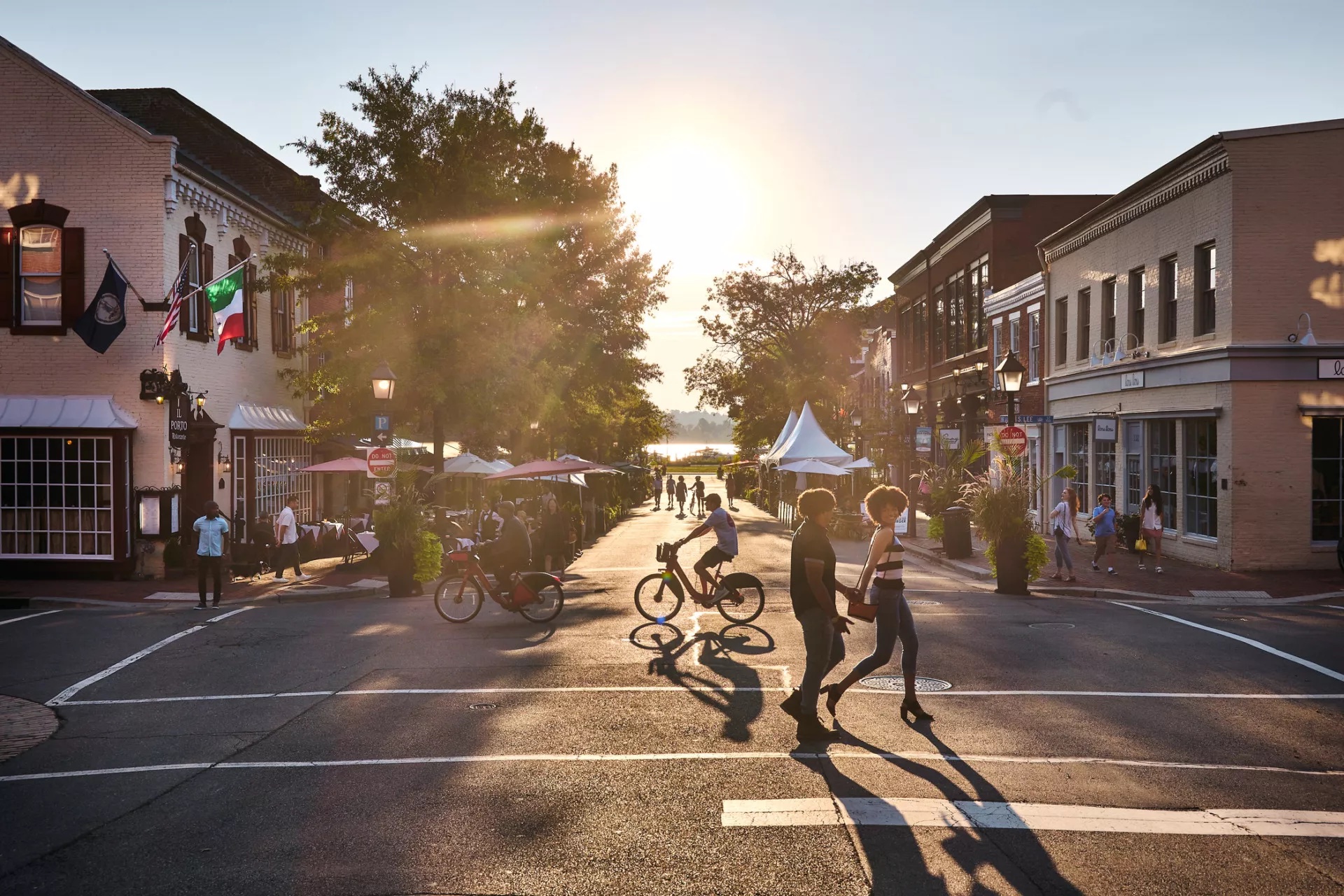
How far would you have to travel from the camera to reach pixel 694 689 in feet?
37.9

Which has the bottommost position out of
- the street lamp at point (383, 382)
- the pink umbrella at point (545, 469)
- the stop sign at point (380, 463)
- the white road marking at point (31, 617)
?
the white road marking at point (31, 617)

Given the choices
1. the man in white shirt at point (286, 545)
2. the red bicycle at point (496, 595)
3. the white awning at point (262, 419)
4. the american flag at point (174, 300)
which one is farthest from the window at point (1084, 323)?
the american flag at point (174, 300)

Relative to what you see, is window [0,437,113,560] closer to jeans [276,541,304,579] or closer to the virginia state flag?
the virginia state flag

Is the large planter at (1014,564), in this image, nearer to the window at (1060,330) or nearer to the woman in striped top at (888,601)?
the woman in striped top at (888,601)

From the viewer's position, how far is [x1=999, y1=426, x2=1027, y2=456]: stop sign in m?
23.7

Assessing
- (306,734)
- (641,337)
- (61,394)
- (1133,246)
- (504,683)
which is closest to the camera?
(306,734)

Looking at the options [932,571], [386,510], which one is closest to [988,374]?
[932,571]

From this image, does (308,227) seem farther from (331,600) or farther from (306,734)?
(306,734)

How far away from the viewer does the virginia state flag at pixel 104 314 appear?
22984mm

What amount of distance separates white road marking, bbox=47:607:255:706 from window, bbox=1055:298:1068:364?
26.4 meters

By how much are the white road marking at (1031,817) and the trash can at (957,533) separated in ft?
66.0

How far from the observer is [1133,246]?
28688 mm

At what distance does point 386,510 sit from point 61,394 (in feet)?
27.8

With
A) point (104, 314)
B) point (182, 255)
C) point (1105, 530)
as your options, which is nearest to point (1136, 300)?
point (1105, 530)
